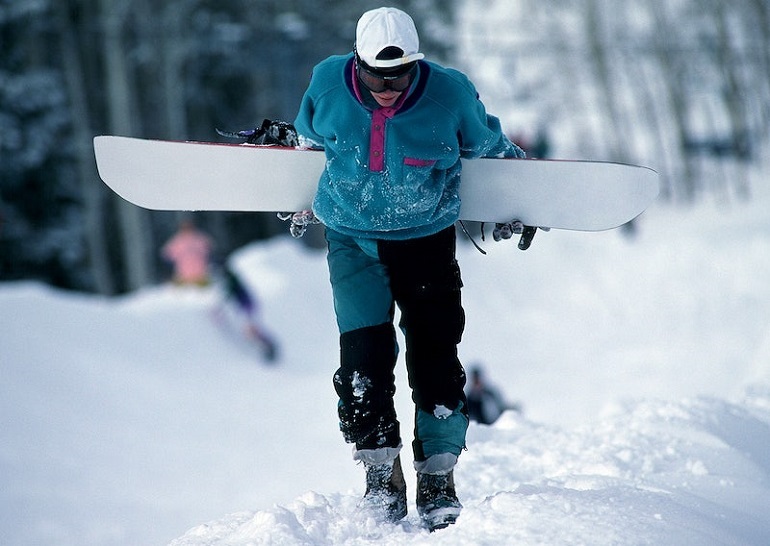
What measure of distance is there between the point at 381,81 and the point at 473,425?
6.12ft

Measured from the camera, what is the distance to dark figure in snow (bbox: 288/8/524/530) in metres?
2.39

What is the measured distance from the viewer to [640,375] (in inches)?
415

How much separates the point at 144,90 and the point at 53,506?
19.3m

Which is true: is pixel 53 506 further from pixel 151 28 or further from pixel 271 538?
pixel 151 28

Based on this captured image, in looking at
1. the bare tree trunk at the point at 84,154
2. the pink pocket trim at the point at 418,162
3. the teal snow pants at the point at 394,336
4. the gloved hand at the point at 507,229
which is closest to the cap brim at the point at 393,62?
the pink pocket trim at the point at 418,162

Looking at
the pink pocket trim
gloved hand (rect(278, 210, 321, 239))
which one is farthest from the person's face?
gloved hand (rect(278, 210, 321, 239))

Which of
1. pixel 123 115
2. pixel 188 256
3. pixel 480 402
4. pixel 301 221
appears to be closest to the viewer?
pixel 301 221

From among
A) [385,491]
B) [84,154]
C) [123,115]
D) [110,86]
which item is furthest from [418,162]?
[110,86]

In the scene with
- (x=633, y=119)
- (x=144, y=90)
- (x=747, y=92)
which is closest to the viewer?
(x=144, y=90)

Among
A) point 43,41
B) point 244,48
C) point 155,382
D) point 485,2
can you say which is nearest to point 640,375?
point 155,382

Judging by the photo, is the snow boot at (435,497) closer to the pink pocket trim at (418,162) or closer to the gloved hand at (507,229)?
the gloved hand at (507,229)

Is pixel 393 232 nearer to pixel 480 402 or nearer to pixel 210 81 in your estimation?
pixel 480 402

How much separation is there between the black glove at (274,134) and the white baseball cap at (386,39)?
1.82 ft

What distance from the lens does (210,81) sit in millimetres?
23109
